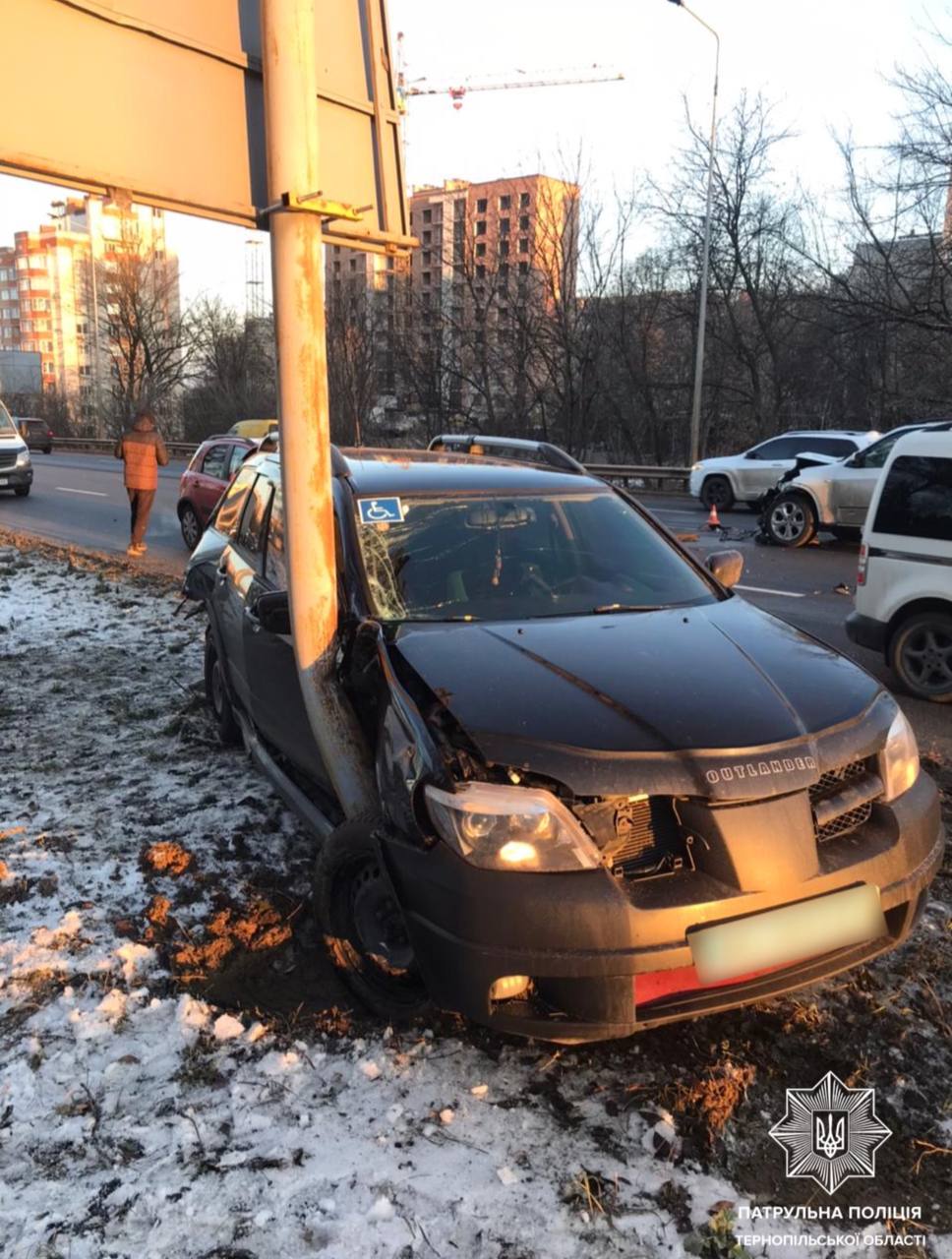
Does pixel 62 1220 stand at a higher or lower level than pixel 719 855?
lower

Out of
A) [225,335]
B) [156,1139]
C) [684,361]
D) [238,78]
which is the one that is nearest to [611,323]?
[684,361]

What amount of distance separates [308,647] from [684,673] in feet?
4.56

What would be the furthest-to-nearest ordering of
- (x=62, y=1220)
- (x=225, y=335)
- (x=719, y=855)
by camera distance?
A: 1. (x=225, y=335)
2. (x=719, y=855)
3. (x=62, y=1220)

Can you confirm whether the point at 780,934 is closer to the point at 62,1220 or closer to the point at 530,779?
the point at 530,779

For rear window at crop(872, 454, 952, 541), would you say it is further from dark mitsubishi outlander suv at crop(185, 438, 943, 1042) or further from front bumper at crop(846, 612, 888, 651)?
dark mitsubishi outlander suv at crop(185, 438, 943, 1042)

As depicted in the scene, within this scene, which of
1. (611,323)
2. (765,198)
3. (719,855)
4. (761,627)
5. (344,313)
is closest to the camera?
(719,855)

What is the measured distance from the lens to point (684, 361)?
1293 inches

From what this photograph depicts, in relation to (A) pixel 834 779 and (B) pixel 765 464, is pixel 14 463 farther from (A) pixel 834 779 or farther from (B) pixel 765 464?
(A) pixel 834 779

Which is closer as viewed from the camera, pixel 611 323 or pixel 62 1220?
pixel 62 1220

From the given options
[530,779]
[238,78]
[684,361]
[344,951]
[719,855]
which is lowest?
[344,951]

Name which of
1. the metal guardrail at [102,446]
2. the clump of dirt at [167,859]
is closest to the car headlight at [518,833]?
the clump of dirt at [167,859]

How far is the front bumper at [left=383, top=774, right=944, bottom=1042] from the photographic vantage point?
2.24 metres

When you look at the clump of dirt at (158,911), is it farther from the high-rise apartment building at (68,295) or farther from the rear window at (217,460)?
the high-rise apartment building at (68,295)

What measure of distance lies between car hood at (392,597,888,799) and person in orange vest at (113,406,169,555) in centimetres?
1007
